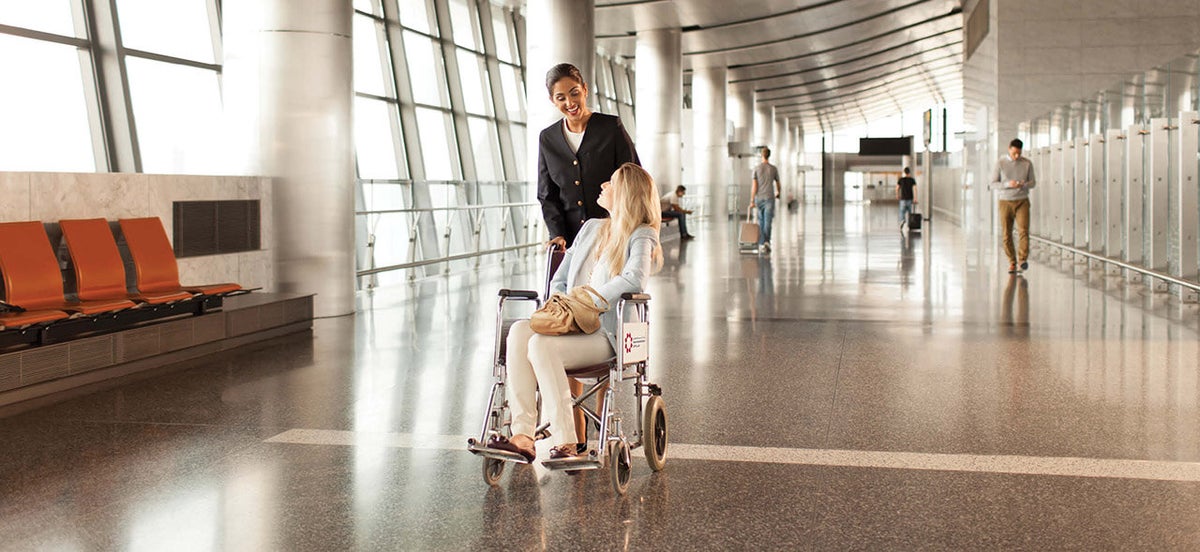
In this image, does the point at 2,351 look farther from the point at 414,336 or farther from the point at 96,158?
the point at 96,158

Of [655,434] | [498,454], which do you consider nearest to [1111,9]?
[655,434]

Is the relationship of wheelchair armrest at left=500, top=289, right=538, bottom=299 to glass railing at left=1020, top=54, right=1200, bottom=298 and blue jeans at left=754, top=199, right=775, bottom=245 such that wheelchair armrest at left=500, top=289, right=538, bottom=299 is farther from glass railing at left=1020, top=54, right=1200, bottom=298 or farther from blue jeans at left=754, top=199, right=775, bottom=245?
blue jeans at left=754, top=199, right=775, bottom=245

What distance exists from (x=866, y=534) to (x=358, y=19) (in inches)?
695

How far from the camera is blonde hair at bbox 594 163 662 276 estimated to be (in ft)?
15.1

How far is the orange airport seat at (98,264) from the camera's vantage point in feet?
24.3

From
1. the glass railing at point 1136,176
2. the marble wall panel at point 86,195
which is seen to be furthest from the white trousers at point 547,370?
the glass railing at point 1136,176

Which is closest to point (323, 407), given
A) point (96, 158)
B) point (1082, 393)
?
point (1082, 393)

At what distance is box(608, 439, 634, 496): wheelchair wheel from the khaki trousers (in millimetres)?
11796

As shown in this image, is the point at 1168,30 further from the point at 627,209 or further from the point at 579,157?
the point at 627,209

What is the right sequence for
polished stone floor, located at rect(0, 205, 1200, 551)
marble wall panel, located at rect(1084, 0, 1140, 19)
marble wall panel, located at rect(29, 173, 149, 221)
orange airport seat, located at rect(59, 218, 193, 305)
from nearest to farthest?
polished stone floor, located at rect(0, 205, 1200, 551) → orange airport seat, located at rect(59, 218, 193, 305) → marble wall panel, located at rect(29, 173, 149, 221) → marble wall panel, located at rect(1084, 0, 1140, 19)

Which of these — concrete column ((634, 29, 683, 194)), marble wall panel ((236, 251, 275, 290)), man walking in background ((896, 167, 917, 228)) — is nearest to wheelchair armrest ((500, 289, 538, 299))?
marble wall panel ((236, 251, 275, 290))

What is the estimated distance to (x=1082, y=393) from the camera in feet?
20.5

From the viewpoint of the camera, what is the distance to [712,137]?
39.1 m

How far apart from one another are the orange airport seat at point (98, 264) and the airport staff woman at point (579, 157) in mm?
3427
